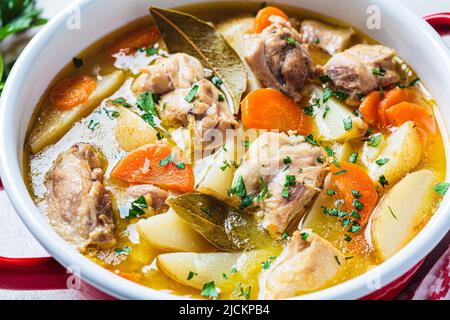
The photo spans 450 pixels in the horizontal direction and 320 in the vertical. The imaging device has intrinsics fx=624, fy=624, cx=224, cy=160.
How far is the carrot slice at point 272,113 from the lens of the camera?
2684mm

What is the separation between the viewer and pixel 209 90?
8.76ft

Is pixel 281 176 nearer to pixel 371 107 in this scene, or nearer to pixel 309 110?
pixel 309 110

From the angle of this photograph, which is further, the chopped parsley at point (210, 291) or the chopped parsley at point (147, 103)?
the chopped parsley at point (147, 103)

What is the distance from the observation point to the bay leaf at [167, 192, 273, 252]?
236 centimetres

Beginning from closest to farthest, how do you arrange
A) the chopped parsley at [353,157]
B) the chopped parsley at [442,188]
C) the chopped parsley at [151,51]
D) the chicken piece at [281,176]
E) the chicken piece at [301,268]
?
the chicken piece at [301,268] < the chicken piece at [281,176] < the chopped parsley at [442,188] < the chopped parsley at [353,157] < the chopped parsley at [151,51]

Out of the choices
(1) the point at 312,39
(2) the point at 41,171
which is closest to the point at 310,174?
(1) the point at 312,39

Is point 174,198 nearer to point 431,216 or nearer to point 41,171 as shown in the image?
point 41,171

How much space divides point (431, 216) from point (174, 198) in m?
1.00

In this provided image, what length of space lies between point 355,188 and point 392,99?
512 mm

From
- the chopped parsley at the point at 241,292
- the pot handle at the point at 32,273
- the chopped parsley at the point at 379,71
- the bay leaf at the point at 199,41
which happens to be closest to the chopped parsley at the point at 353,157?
the chopped parsley at the point at 379,71

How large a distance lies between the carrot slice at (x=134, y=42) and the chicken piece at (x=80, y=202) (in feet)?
2.19

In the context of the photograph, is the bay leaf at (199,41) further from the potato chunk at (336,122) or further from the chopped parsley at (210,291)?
the chopped parsley at (210,291)

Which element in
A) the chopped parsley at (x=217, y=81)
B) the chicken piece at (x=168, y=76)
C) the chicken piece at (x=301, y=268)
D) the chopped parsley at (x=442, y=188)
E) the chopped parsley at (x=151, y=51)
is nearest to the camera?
the chicken piece at (x=301, y=268)

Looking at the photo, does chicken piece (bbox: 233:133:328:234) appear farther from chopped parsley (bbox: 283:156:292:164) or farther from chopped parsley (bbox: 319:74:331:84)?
chopped parsley (bbox: 319:74:331:84)
